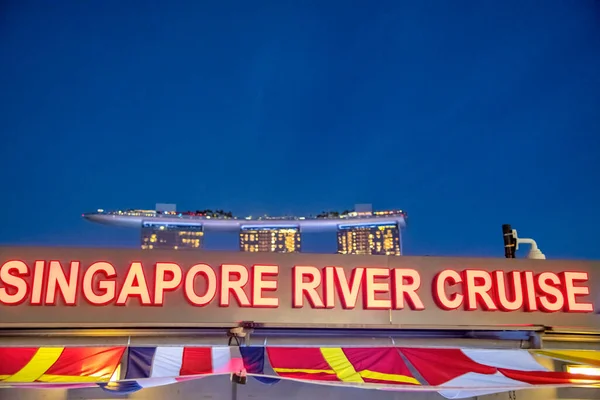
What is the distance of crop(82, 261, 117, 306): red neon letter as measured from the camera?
8.13 meters

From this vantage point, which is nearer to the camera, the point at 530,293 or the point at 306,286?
the point at 306,286

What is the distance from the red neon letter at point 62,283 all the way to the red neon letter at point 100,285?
0.15 metres

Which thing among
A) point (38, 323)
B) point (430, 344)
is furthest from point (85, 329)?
point (430, 344)

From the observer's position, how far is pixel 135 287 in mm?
8242

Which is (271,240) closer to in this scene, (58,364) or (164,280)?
(164,280)

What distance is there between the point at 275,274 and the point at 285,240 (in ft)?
244

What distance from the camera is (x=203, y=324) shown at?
7.95m

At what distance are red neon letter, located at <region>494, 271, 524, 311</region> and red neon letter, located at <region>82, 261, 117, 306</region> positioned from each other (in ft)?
19.5

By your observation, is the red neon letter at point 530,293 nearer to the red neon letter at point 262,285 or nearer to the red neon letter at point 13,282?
the red neon letter at point 262,285

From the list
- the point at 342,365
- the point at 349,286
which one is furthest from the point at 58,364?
the point at 349,286

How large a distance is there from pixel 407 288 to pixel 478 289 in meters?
1.17

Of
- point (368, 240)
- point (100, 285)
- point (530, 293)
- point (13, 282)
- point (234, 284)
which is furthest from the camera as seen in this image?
point (368, 240)

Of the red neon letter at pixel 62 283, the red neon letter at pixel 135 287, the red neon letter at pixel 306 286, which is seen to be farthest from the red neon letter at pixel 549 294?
the red neon letter at pixel 62 283

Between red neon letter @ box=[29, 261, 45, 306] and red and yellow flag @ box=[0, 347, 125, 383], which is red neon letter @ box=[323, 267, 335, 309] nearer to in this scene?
red and yellow flag @ box=[0, 347, 125, 383]
